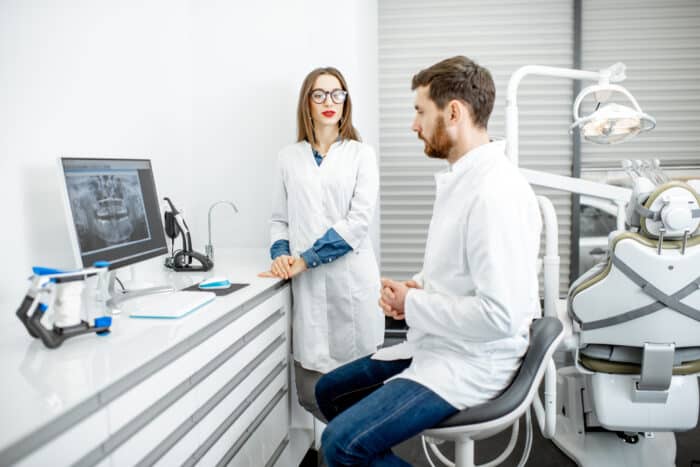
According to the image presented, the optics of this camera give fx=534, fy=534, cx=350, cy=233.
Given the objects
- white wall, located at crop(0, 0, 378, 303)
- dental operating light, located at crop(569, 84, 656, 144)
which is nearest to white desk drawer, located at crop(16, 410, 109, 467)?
white wall, located at crop(0, 0, 378, 303)

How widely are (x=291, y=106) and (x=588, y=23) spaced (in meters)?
2.24

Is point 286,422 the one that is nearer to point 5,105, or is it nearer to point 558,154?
point 5,105

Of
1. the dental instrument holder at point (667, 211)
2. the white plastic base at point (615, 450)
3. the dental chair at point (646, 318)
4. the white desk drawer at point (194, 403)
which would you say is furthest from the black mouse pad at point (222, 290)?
the white plastic base at point (615, 450)

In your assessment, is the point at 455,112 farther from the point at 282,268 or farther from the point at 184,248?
the point at 184,248

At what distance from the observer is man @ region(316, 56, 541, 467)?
4.39ft

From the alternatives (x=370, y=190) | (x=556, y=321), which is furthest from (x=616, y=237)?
(x=370, y=190)

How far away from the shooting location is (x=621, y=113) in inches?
85.0

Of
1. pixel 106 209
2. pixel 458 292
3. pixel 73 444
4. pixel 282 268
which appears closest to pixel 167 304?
pixel 106 209

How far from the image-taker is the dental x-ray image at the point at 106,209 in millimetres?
1589

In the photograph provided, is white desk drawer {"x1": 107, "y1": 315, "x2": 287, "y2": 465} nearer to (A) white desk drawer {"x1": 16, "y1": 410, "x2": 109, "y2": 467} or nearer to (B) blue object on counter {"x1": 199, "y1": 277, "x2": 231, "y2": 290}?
(A) white desk drawer {"x1": 16, "y1": 410, "x2": 109, "y2": 467}

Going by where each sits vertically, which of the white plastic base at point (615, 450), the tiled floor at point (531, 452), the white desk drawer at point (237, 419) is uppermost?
the white desk drawer at point (237, 419)

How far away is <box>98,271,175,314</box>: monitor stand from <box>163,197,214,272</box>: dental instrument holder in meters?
0.40

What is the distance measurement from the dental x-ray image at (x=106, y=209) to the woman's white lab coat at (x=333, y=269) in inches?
24.9

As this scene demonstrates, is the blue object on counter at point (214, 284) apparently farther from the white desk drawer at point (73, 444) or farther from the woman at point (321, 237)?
the white desk drawer at point (73, 444)
